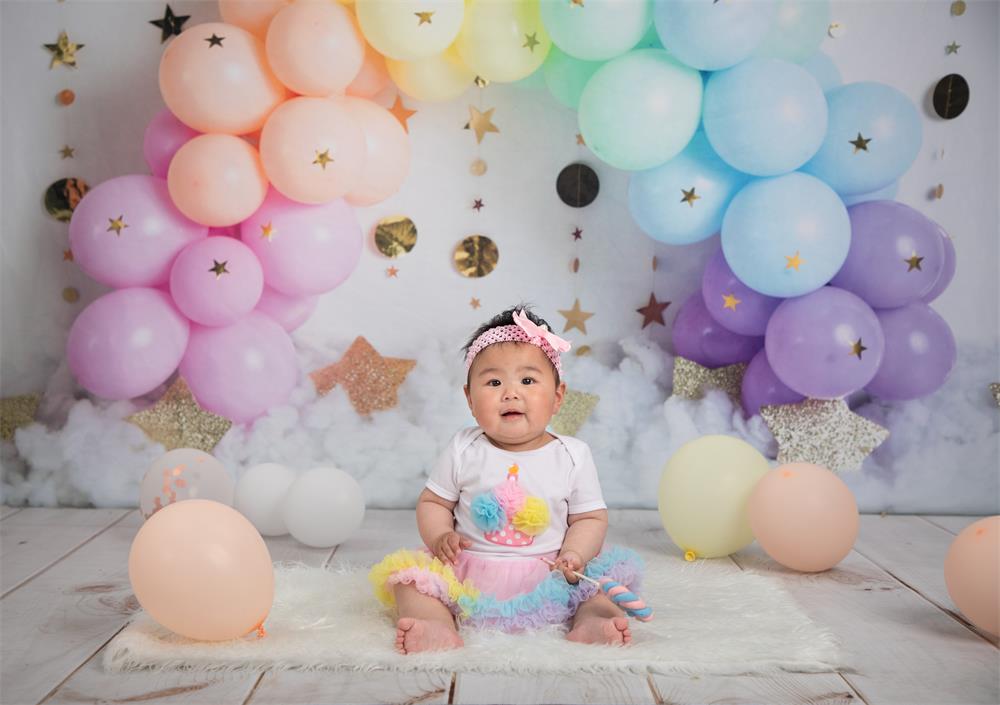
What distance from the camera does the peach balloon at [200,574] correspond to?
5.37 ft

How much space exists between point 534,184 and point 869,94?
98cm

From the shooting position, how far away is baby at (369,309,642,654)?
71.2 inches

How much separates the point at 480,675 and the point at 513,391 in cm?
57

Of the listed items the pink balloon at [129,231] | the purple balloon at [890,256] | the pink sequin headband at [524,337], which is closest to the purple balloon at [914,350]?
the purple balloon at [890,256]

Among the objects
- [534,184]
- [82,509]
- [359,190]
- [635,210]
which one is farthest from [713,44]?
[82,509]

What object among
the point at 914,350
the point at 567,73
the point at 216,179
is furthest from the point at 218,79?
the point at 914,350

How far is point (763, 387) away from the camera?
278 cm

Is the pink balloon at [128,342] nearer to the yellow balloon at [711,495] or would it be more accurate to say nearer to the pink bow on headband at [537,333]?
the pink bow on headband at [537,333]

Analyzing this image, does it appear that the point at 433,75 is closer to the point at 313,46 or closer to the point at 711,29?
the point at 313,46

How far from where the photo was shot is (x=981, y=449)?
2.94 metres

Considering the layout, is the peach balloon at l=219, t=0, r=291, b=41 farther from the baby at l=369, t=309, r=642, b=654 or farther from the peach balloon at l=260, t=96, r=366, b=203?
the baby at l=369, t=309, r=642, b=654

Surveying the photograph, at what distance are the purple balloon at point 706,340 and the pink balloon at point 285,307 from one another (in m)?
1.12

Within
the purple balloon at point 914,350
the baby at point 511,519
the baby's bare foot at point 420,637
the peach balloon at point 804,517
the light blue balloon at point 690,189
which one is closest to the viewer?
the baby's bare foot at point 420,637

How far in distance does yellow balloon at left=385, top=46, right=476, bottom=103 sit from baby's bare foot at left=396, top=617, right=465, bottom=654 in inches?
61.7
